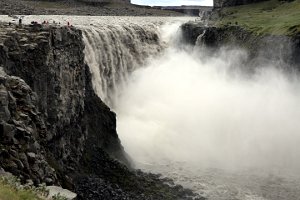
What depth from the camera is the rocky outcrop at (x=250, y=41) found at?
183 feet

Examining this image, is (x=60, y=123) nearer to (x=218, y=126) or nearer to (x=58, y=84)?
(x=58, y=84)

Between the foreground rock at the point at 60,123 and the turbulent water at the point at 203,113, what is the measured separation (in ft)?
16.8

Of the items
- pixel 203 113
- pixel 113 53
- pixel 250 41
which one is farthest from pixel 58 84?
pixel 250 41

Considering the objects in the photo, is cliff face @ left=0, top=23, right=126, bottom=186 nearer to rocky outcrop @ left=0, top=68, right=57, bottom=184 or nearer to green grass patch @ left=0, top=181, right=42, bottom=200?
rocky outcrop @ left=0, top=68, right=57, bottom=184

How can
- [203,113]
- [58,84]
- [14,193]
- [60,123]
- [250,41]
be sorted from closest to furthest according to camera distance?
[14,193] → [60,123] → [58,84] → [203,113] → [250,41]

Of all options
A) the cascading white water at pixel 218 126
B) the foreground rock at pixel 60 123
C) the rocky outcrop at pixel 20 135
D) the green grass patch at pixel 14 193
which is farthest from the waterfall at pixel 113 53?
the green grass patch at pixel 14 193

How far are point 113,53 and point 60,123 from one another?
1075 inches

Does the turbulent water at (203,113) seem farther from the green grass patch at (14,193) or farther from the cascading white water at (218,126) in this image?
the green grass patch at (14,193)

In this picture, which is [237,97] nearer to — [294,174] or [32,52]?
[294,174]

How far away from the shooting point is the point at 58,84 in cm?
3372

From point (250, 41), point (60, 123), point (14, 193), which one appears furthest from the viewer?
point (250, 41)

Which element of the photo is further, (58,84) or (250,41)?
(250,41)

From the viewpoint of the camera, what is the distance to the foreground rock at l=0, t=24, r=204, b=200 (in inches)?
A: 898

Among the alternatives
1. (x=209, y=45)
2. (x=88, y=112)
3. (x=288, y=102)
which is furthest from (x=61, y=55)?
(x=209, y=45)
